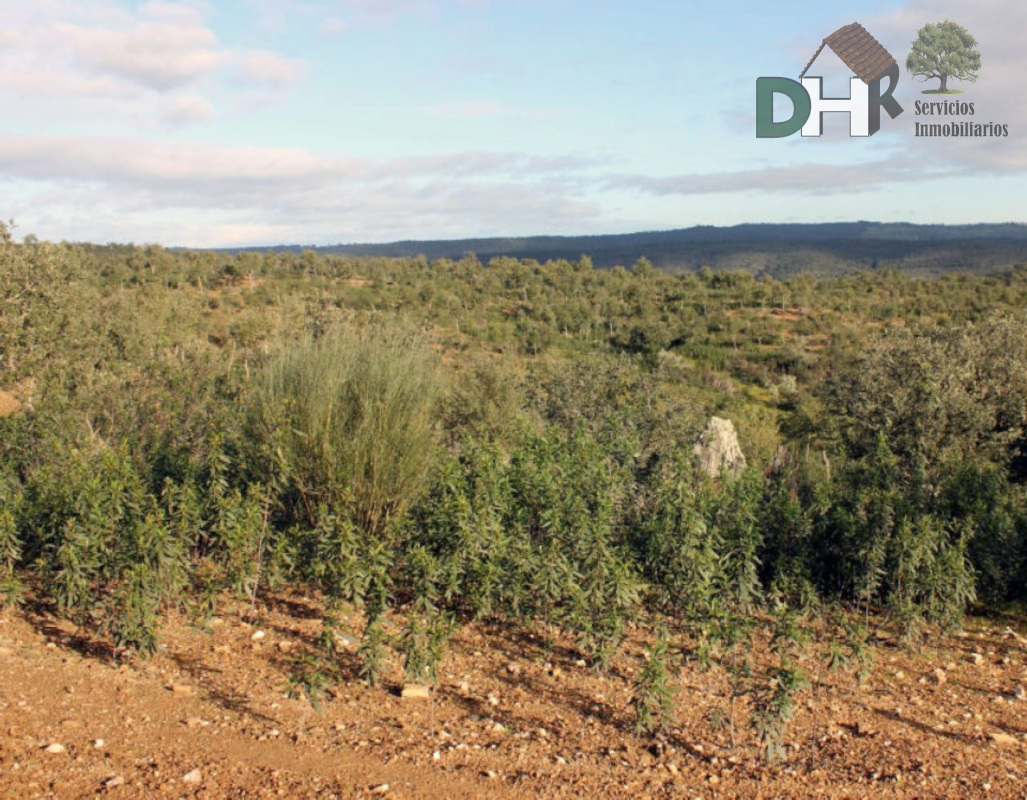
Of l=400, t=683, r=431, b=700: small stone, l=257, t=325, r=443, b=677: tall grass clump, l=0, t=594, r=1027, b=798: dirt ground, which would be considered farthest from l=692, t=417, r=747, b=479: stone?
l=400, t=683, r=431, b=700: small stone

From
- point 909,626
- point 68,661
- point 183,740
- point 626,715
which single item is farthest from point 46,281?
point 909,626

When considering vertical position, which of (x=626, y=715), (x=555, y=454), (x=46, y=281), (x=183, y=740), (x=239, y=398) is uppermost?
(x=46, y=281)

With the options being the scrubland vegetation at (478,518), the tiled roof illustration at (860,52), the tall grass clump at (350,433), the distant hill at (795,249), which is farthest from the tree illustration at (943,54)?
the distant hill at (795,249)

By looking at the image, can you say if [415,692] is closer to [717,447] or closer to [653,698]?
→ [653,698]

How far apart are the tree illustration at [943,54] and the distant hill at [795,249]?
48791 millimetres

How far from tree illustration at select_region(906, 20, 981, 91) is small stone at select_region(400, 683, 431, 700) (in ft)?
66.5

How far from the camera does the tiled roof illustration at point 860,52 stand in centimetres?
1905

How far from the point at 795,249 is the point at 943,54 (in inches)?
3339

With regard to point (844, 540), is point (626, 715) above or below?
below

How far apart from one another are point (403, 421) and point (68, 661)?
11.6 ft

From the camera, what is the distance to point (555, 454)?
8617mm

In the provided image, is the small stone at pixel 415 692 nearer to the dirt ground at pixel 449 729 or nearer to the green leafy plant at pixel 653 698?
the dirt ground at pixel 449 729

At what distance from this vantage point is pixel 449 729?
16.9 feet

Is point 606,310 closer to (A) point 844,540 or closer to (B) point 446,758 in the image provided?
(A) point 844,540
